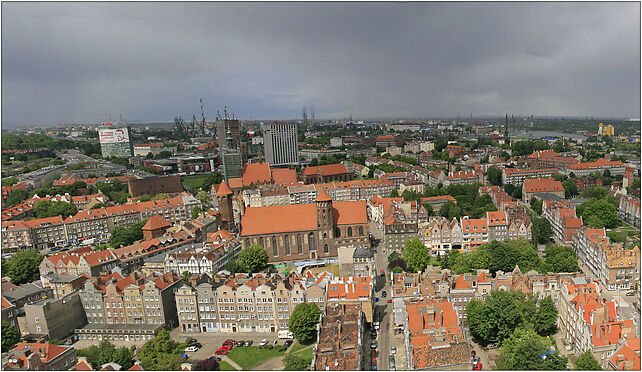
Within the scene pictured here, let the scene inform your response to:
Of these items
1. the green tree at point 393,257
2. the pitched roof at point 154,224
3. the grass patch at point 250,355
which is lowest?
the grass patch at point 250,355

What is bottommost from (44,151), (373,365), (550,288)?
(373,365)

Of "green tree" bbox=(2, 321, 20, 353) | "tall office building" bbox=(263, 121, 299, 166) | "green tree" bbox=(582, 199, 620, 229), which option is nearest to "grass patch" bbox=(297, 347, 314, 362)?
"green tree" bbox=(2, 321, 20, 353)

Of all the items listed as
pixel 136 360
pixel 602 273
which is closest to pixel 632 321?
pixel 602 273

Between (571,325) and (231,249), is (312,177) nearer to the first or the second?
(231,249)

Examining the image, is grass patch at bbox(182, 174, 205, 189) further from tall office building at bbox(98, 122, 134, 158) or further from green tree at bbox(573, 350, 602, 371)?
green tree at bbox(573, 350, 602, 371)

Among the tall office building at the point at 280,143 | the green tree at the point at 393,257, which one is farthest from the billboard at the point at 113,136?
the green tree at the point at 393,257

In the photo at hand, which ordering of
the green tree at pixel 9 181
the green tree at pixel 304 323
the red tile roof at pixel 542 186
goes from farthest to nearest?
1. the green tree at pixel 9 181
2. the red tile roof at pixel 542 186
3. the green tree at pixel 304 323

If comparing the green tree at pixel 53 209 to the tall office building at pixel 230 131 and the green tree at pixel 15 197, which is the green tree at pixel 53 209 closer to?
the green tree at pixel 15 197
